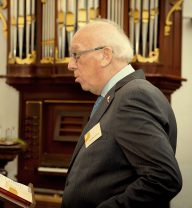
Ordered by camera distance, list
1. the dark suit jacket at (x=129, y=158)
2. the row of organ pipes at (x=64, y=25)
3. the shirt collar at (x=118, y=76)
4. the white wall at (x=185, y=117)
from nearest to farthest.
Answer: the dark suit jacket at (x=129, y=158) < the shirt collar at (x=118, y=76) < the row of organ pipes at (x=64, y=25) < the white wall at (x=185, y=117)

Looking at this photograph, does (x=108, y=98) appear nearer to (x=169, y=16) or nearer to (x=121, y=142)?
(x=121, y=142)

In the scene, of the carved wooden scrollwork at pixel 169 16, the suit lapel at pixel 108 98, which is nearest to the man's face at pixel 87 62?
the suit lapel at pixel 108 98

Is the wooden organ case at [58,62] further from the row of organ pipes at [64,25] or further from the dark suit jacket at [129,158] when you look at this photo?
the dark suit jacket at [129,158]

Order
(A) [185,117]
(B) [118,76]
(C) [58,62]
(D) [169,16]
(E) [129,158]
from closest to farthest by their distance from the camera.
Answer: (E) [129,158]
(B) [118,76]
(D) [169,16]
(C) [58,62]
(A) [185,117]

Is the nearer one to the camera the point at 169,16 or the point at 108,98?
the point at 108,98

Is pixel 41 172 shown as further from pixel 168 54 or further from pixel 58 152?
pixel 168 54

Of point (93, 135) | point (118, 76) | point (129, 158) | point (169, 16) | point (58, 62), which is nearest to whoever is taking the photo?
point (129, 158)

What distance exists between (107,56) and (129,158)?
0.52 metres

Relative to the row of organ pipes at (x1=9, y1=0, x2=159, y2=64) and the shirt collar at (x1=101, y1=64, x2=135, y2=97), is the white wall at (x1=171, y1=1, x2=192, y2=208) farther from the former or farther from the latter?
the shirt collar at (x1=101, y1=64, x2=135, y2=97)

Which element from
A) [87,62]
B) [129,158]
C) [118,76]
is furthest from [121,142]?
[87,62]

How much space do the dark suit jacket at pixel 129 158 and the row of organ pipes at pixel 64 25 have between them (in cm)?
248

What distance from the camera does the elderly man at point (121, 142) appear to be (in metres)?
1.63

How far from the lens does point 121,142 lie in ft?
5.54

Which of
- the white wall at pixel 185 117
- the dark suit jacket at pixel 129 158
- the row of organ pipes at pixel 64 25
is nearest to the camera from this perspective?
the dark suit jacket at pixel 129 158
